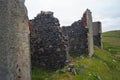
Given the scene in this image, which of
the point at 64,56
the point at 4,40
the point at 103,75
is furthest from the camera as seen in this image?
the point at 103,75

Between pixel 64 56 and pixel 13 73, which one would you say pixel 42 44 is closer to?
pixel 64 56

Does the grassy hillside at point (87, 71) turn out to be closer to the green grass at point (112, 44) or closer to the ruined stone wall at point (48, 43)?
the ruined stone wall at point (48, 43)

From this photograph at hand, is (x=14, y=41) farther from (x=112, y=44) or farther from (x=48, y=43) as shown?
(x=112, y=44)

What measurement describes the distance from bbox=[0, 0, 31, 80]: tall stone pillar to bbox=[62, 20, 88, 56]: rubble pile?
1161 cm

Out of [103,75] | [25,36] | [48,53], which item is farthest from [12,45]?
[103,75]

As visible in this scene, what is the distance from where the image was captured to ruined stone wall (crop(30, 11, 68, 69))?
22.6 m

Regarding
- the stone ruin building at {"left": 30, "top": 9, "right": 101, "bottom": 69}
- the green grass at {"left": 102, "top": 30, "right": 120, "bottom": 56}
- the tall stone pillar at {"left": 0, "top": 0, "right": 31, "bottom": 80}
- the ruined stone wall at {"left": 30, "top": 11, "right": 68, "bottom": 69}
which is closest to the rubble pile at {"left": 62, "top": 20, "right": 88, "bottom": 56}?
the stone ruin building at {"left": 30, "top": 9, "right": 101, "bottom": 69}

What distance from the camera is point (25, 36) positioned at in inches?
669

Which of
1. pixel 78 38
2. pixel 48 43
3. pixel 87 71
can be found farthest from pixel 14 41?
pixel 78 38

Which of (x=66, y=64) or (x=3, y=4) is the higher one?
(x=3, y=4)

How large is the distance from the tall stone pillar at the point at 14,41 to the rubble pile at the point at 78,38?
11.6m

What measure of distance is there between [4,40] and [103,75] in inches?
469

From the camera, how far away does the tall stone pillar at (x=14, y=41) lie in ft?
48.8

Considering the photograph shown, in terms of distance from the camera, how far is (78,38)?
28.7 m
